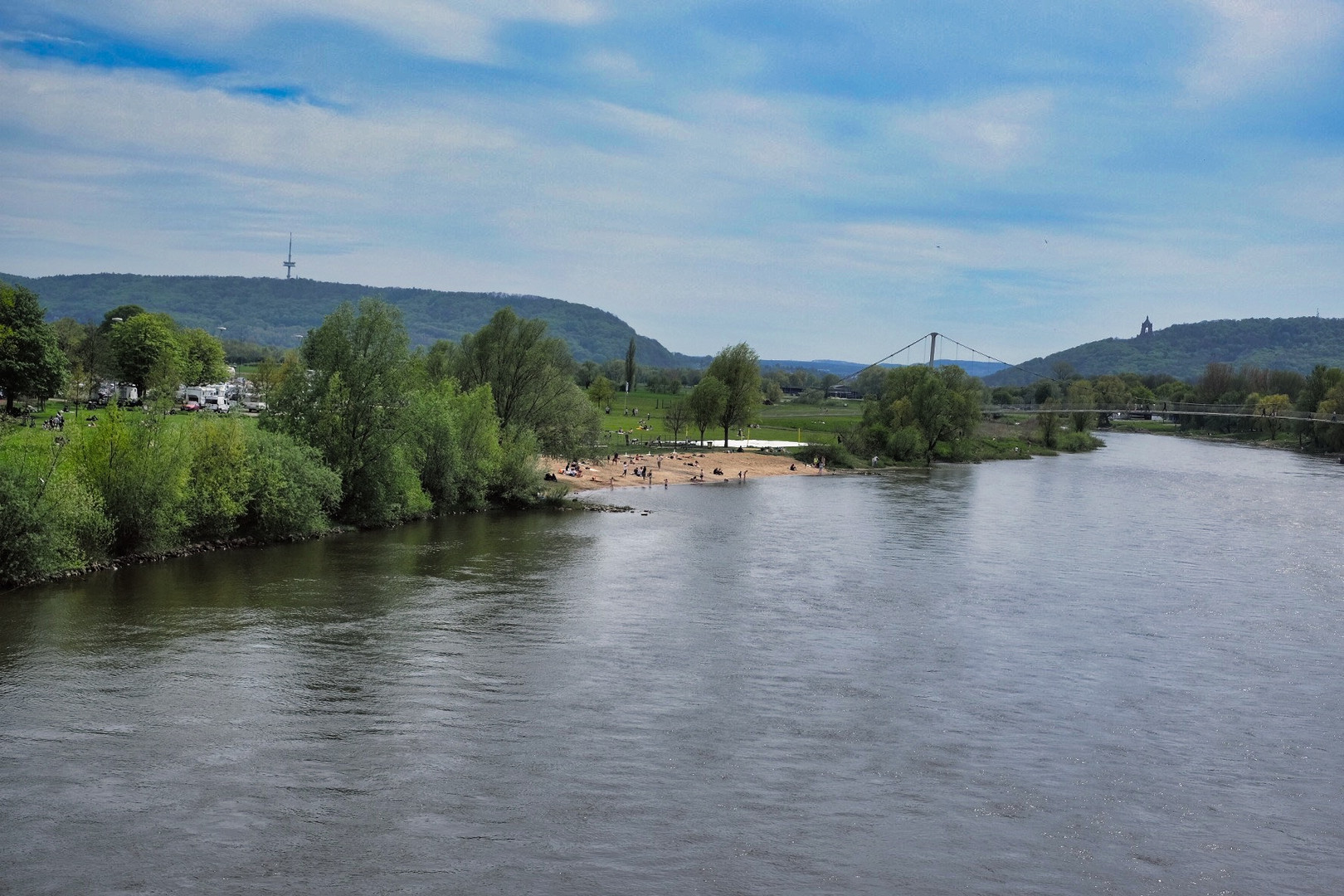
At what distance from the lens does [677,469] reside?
262ft

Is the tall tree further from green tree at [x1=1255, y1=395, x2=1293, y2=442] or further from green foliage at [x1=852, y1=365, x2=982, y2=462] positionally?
green tree at [x1=1255, y1=395, x2=1293, y2=442]

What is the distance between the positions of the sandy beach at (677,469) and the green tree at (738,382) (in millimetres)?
9664

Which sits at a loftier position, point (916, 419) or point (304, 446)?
point (916, 419)

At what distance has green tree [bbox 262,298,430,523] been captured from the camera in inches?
1770

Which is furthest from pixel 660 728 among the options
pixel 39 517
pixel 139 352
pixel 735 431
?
pixel 735 431

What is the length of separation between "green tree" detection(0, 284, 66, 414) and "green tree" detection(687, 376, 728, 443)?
5217 centimetres

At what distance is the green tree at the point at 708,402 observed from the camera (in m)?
99.2

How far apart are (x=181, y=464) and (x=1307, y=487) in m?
81.5

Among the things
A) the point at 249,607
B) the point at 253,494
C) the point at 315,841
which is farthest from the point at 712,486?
the point at 315,841

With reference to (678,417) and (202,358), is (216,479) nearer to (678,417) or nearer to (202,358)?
(678,417)

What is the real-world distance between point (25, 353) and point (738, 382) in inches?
2371

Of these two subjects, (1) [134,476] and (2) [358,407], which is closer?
(1) [134,476]

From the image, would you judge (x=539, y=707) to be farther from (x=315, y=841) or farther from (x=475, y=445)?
(x=475, y=445)

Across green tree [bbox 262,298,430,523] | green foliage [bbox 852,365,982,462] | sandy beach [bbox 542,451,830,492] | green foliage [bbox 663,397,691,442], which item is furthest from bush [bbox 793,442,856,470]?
green tree [bbox 262,298,430,523]
